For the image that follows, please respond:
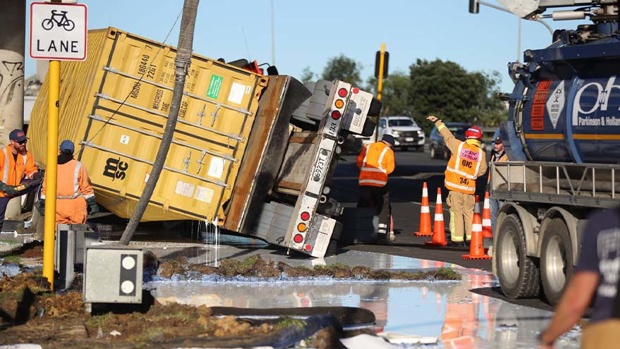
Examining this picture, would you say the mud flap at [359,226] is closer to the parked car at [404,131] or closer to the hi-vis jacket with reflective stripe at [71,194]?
the hi-vis jacket with reflective stripe at [71,194]

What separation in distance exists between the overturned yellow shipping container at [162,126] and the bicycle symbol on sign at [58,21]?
17.6 ft

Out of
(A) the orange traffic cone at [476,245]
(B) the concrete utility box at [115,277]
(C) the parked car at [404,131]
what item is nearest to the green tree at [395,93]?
(C) the parked car at [404,131]

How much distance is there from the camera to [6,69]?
69.9 ft

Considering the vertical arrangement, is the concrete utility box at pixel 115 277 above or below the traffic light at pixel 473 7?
below

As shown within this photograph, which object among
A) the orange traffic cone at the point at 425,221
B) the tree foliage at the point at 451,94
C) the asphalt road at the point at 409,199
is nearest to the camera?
the asphalt road at the point at 409,199

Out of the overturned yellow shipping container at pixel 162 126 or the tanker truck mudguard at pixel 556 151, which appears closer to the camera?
the tanker truck mudguard at pixel 556 151

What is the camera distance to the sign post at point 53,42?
11.5 m

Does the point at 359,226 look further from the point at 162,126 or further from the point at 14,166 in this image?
the point at 14,166

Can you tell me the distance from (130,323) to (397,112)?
95102mm

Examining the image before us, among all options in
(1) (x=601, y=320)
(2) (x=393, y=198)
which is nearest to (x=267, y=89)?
(1) (x=601, y=320)

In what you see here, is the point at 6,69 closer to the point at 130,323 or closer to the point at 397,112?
the point at 130,323

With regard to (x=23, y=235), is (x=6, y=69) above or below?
above

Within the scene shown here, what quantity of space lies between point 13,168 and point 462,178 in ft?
22.5

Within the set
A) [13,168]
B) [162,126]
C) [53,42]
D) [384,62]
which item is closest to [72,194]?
[53,42]
